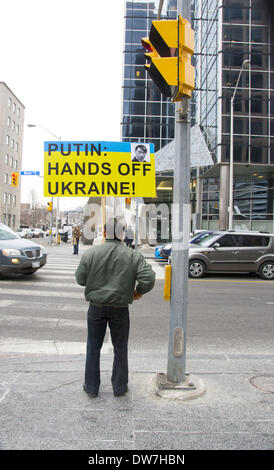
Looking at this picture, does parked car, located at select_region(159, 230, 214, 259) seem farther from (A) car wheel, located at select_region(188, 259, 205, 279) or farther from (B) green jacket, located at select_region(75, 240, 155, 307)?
(B) green jacket, located at select_region(75, 240, 155, 307)

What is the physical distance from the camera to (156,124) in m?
38.2

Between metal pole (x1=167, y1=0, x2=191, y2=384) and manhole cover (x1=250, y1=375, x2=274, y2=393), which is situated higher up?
metal pole (x1=167, y1=0, x2=191, y2=384)

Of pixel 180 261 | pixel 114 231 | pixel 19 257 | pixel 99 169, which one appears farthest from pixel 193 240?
pixel 114 231

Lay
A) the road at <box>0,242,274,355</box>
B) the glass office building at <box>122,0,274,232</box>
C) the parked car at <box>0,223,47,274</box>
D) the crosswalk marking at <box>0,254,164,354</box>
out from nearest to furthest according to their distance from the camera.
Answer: the crosswalk marking at <box>0,254,164,354</box> < the road at <box>0,242,274,355</box> < the parked car at <box>0,223,47,274</box> < the glass office building at <box>122,0,274,232</box>

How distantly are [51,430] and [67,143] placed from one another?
37.1ft

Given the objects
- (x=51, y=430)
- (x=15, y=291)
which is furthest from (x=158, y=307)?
(x=51, y=430)

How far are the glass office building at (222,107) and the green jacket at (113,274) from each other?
25.6 metres

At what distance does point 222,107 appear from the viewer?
28484mm

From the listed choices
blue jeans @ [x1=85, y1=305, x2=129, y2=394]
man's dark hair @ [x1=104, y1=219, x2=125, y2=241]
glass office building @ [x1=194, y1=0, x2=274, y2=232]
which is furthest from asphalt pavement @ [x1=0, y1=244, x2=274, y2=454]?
glass office building @ [x1=194, y1=0, x2=274, y2=232]

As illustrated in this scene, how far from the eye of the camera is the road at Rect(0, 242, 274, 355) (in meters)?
5.48

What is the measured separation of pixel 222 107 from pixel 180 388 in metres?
28.1

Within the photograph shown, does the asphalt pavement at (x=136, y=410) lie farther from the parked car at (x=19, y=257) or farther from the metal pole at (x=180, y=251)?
the parked car at (x=19, y=257)

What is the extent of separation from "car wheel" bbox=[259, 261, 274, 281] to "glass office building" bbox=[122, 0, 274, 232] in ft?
53.9
